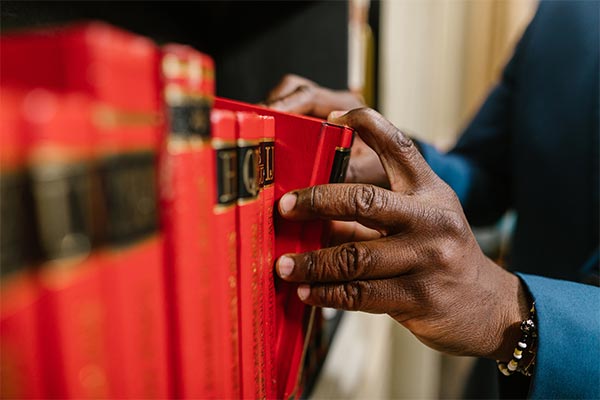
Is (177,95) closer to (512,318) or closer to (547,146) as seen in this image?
(512,318)

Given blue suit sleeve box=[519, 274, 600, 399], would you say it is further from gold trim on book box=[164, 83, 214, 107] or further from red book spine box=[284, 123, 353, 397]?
gold trim on book box=[164, 83, 214, 107]

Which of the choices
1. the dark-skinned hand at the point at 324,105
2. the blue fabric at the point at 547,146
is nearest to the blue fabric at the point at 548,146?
the blue fabric at the point at 547,146

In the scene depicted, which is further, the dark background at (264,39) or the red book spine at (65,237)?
the dark background at (264,39)

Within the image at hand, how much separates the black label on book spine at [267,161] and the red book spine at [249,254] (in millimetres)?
28

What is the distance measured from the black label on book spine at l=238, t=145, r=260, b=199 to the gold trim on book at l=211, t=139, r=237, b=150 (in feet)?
0.04

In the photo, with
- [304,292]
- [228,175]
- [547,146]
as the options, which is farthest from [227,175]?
[547,146]

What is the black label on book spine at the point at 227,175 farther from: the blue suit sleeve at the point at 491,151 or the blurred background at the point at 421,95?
the blue suit sleeve at the point at 491,151

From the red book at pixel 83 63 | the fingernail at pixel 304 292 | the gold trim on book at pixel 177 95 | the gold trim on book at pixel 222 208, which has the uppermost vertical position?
the red book at pixel 83 63

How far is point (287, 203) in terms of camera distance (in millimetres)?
471

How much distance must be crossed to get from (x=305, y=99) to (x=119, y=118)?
1.79ft

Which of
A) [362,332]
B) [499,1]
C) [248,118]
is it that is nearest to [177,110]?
[248,118]

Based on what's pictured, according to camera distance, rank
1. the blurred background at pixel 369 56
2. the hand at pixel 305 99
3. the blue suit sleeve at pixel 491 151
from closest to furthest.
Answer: the hand at pixel 305 99, the blurred background at pixel 369 56, the blue suit sleeve at pixel 491 151

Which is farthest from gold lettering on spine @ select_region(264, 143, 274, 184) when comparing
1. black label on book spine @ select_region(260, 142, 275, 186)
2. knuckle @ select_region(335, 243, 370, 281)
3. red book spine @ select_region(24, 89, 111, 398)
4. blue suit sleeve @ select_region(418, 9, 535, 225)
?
blue suit sleeve @ select_region(418, 9, 535, 225)

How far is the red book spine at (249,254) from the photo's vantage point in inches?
14.9
